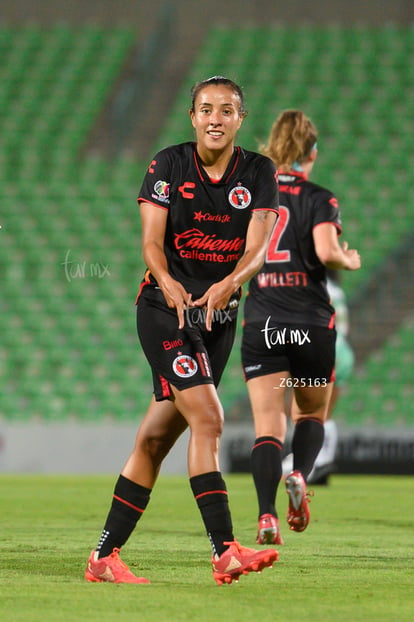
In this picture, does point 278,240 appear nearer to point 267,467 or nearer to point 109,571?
point 267,467

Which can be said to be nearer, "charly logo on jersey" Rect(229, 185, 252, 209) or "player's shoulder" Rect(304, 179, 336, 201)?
"charly logo on jersey" Rect(229, 185, 252, 209)

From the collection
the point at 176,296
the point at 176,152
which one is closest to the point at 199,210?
the point at 176,152

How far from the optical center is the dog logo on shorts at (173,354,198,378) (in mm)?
3674

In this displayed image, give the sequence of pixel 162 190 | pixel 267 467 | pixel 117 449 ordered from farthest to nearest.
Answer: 1. pixel 117 449
2. pixel 267 467
3. pixel 162 190

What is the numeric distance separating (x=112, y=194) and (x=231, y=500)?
7281 mm

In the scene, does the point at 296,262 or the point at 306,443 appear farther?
the point at 296,262

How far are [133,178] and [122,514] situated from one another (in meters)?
11.0

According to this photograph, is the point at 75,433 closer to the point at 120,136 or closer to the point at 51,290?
the point at 51,290

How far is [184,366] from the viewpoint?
12.1ft

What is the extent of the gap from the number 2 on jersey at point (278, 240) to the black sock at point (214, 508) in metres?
1.95

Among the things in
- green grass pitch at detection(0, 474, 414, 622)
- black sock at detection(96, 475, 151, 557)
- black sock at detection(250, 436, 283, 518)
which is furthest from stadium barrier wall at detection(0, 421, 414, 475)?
black sock at detection(96, 475, 151, 557)

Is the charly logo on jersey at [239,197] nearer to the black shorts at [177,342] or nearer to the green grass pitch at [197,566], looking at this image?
the black shorts at [177,342]

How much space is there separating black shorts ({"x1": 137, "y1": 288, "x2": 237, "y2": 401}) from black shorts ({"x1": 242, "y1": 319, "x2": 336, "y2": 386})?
4.33ft

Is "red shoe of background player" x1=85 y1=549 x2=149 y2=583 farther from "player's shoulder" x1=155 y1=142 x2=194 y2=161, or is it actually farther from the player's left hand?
"player's shoulder" x1=155 y1=142 x2=194 y2=161
